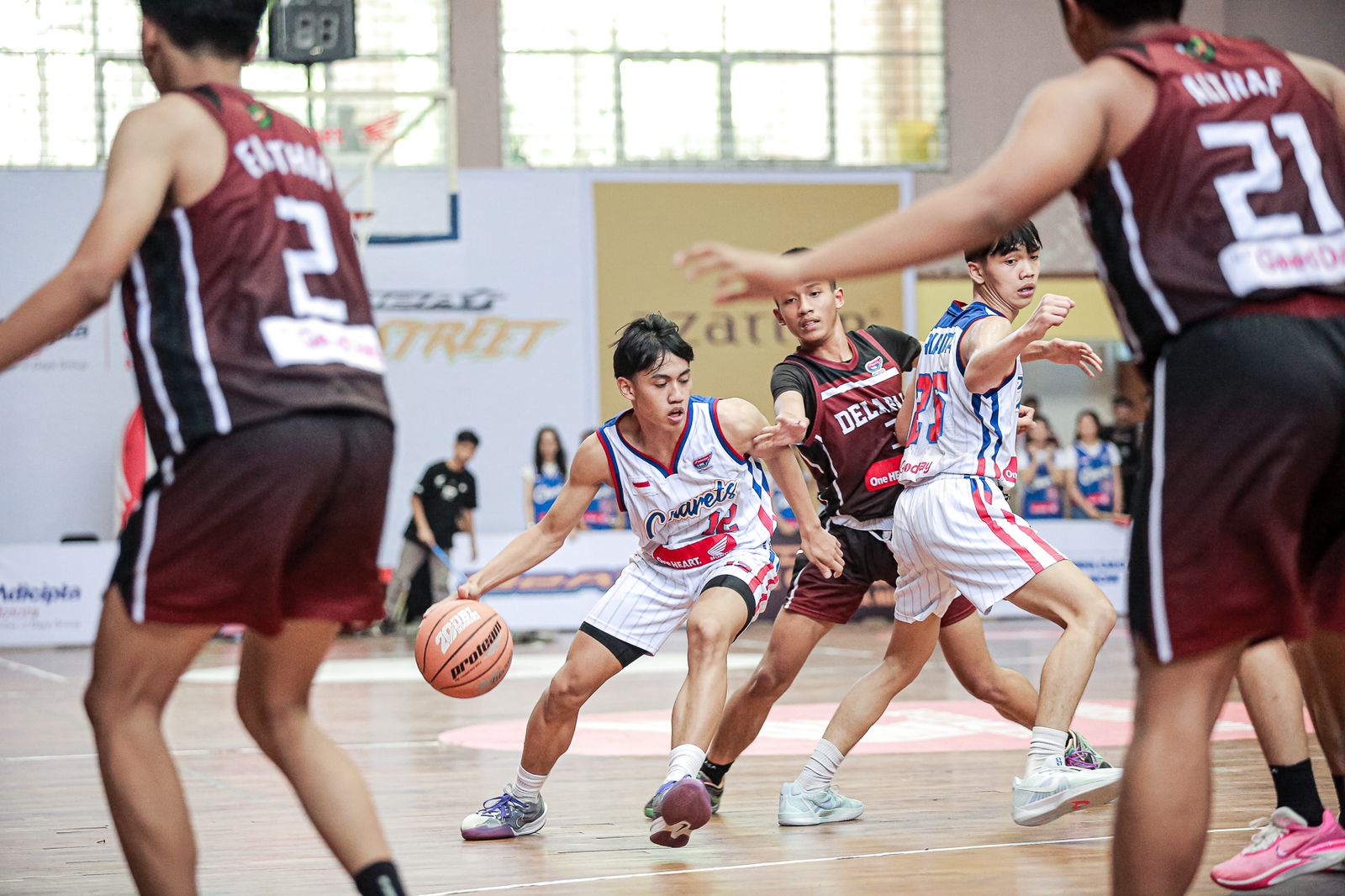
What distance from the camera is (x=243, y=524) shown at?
110 inches

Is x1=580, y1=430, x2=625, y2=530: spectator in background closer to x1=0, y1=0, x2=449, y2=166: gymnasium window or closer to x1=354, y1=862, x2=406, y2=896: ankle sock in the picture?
x1=0, y1=0, x2=449, y2=166: gymnasium window

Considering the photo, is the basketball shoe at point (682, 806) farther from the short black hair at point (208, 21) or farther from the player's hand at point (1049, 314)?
the short black hair at point (208, 21)

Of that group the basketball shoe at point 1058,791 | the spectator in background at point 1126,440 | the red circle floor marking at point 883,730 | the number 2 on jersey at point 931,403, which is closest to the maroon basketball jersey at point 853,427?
the number 2 on jersey at point 931,403

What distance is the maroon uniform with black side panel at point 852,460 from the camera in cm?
545

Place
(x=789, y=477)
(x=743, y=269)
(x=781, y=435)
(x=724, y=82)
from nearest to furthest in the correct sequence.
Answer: (x=743, y=269) → (x=781, y=435) → (x=789, y=477) → (x=724, y=82)

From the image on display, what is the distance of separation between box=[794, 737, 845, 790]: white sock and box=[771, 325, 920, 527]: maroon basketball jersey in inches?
33.9

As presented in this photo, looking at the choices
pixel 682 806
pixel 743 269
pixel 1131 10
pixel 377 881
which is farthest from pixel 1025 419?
pixel 377 881

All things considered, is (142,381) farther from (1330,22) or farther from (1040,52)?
(1330,22)

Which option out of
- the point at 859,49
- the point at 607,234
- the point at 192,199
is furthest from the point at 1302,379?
the point at 859,49

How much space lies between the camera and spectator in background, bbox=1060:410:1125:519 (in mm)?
15609

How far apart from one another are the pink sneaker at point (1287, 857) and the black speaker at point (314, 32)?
38.2 feet

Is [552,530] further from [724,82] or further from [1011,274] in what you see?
[724,82]

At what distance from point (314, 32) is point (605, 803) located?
10.0 metres

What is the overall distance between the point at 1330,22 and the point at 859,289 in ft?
25.6
